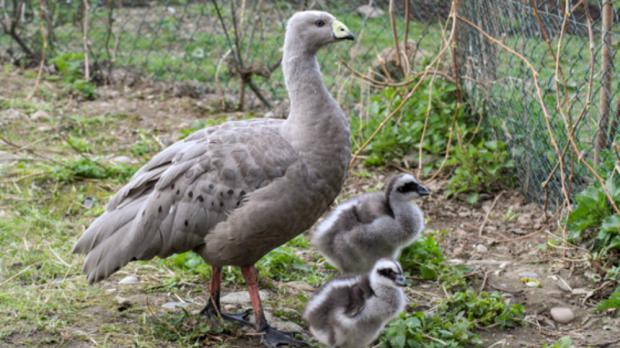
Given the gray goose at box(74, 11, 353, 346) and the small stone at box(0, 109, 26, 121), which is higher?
the gray goose at box(74, 11, 353, 346)

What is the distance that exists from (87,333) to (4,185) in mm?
2578

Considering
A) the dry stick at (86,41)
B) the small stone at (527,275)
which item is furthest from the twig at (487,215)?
the dry stick at (86,41)

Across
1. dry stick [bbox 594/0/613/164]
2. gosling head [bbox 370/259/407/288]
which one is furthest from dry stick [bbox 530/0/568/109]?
gosling head [bbox 370/259/407/288]

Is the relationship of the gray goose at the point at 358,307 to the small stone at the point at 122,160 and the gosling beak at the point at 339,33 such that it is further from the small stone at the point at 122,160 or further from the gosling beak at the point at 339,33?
the small stone at the point at 122,160

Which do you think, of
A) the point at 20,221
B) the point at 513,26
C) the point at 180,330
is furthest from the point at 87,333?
the point at 513,26

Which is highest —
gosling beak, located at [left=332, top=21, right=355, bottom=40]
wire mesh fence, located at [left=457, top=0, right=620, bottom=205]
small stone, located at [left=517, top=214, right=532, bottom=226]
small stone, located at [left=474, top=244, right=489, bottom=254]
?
gosling beak, located at [left=332, top=21, right=355, bottom=40]

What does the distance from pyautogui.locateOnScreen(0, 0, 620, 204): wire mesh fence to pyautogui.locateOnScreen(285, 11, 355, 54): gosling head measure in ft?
4.41

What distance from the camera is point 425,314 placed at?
16.2 ft

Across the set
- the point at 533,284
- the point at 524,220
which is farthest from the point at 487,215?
the point at 533,284

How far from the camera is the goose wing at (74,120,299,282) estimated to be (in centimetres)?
459

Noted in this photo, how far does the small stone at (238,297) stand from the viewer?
5.34m

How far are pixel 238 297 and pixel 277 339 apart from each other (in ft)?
2.44

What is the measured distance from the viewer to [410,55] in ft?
26.8

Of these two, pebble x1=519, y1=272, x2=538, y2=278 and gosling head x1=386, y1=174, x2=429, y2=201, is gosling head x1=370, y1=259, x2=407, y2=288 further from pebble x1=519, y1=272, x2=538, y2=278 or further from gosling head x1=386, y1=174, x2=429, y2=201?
pebble x1=519, y1=272, x2=538, y2=278
